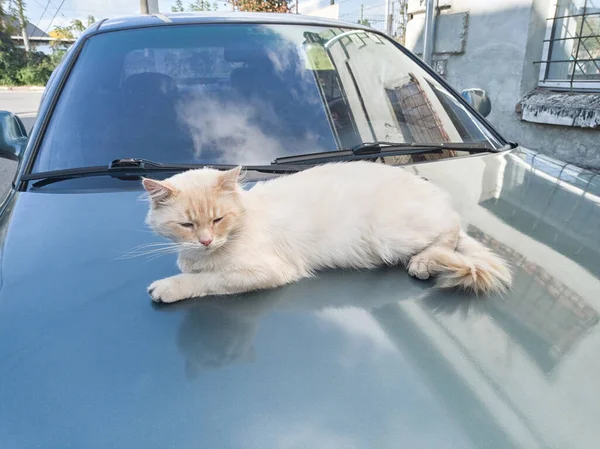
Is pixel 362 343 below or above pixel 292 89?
below

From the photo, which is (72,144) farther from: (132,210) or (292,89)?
(292,89)

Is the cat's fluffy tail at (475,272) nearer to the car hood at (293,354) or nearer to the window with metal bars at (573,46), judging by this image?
the car hood at (293,354)

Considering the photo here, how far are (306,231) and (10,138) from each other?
1.49 meters

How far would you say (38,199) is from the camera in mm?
1498

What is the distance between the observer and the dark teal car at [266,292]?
763 millimetres

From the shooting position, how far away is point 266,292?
1.16m

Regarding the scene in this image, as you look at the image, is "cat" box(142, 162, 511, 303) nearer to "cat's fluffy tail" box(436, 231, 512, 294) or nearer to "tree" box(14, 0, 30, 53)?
"cat's fluffy tail" box(436, 231, 512, 294)

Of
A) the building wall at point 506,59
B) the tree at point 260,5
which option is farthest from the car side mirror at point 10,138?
the tree at point 260,5

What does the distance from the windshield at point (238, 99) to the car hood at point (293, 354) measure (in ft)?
1.56

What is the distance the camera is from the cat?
1171mm

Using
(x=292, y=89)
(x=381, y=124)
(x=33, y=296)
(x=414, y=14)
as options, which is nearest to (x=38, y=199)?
(x=33, y=296)

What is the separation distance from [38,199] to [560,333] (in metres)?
1.55

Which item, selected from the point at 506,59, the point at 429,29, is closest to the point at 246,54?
the point at 506,59

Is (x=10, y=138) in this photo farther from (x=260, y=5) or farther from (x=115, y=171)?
(x=260, y=5)
